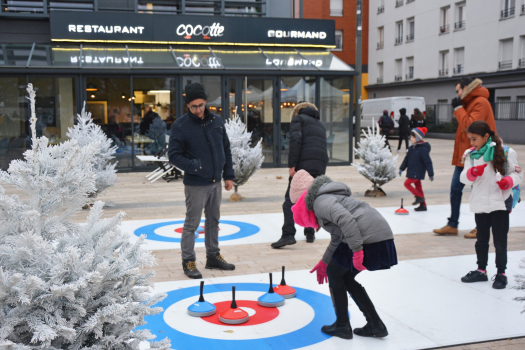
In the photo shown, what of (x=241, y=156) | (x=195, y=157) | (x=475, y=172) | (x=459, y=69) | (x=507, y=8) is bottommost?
(x=241, y=156)

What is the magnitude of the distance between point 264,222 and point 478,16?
3205 cm

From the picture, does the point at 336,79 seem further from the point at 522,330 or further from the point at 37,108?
the point at 522,330

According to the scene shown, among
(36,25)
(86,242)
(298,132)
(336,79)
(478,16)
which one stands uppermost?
(478,16)

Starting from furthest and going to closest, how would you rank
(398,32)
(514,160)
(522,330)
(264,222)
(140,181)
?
(398,32) → (140,181) → (264,222) → (514,160) → (522,330)

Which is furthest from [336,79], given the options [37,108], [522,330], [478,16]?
[478,16]

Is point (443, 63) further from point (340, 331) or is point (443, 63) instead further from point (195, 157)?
point (340, 331)

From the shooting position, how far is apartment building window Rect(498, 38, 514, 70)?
32.9 m

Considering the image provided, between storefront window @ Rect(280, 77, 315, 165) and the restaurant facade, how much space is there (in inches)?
1.3

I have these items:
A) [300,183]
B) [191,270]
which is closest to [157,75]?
[191,270]

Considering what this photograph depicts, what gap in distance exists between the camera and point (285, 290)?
525 cm

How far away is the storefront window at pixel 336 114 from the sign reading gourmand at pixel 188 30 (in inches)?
83.2

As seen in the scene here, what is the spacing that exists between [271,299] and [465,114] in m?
4.22

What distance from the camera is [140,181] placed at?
14867 millimetres

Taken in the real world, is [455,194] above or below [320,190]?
below
